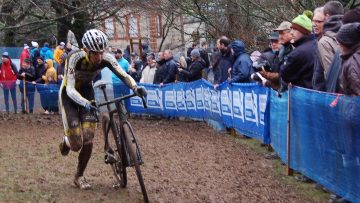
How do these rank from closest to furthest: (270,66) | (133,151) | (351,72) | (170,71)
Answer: (351,72), (133,151), (270,66), (170,71)

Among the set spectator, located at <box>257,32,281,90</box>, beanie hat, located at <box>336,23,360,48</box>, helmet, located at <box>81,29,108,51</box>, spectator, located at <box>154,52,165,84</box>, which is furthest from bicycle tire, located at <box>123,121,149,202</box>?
spectator, located at <box>154,52,165,84</box>

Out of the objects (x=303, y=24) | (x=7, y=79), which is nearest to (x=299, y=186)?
(x=303, y=24)

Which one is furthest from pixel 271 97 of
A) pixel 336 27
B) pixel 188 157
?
pixel 336 27

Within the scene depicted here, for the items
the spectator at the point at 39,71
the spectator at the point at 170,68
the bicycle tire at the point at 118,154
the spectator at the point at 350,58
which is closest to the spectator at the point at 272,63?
the bicycle tire at the point at 118,154

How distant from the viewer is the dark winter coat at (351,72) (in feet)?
20.7

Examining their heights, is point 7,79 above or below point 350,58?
below

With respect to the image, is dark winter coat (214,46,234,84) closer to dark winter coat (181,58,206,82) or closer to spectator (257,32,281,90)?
dark winter coat (181,58,206,82)

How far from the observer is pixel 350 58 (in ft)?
21.0

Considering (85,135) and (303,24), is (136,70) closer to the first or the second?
(303,24)

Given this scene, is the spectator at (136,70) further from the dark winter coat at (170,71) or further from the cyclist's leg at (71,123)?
the cyclist's leg at (71,123)

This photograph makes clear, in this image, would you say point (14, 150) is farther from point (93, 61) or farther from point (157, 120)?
point (157, 120)

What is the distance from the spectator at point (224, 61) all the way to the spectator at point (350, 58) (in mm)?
6933

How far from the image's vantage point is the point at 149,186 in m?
8.34

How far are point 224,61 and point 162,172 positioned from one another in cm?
501
